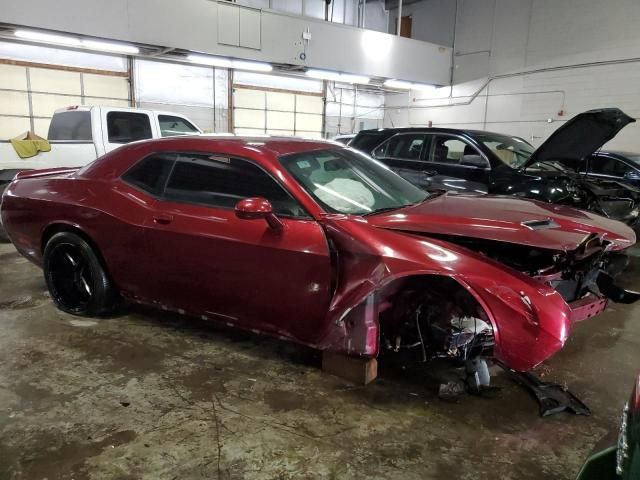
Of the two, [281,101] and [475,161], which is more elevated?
[281,101]

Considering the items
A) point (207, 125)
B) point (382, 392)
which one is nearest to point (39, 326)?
point (382, 392)

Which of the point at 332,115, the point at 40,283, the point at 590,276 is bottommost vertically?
the point at 40,283

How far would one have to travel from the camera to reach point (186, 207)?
311 centimetres

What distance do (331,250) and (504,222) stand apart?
3.01 ft

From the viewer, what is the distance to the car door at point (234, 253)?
269 cm

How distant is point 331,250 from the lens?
260cm

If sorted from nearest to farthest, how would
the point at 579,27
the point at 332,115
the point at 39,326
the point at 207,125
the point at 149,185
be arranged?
the point at 149,185, the point at 39,326, the point at 579,27, the point at 207,125, the point at 332,115

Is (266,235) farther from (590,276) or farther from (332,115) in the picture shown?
(332,115)

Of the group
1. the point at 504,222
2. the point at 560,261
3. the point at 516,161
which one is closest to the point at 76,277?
the point at 504,222

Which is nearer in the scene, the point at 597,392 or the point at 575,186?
the point at 597,392

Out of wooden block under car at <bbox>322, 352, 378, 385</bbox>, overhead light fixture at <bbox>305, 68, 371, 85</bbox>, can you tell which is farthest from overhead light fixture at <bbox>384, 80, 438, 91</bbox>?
wooden block under car at <bbox>322, 352, 378, 385</bbox>

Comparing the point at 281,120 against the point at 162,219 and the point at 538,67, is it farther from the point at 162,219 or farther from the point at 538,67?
the point at 162,219

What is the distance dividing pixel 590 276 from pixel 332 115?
13.7 meters

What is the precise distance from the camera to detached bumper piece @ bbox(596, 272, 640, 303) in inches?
107
